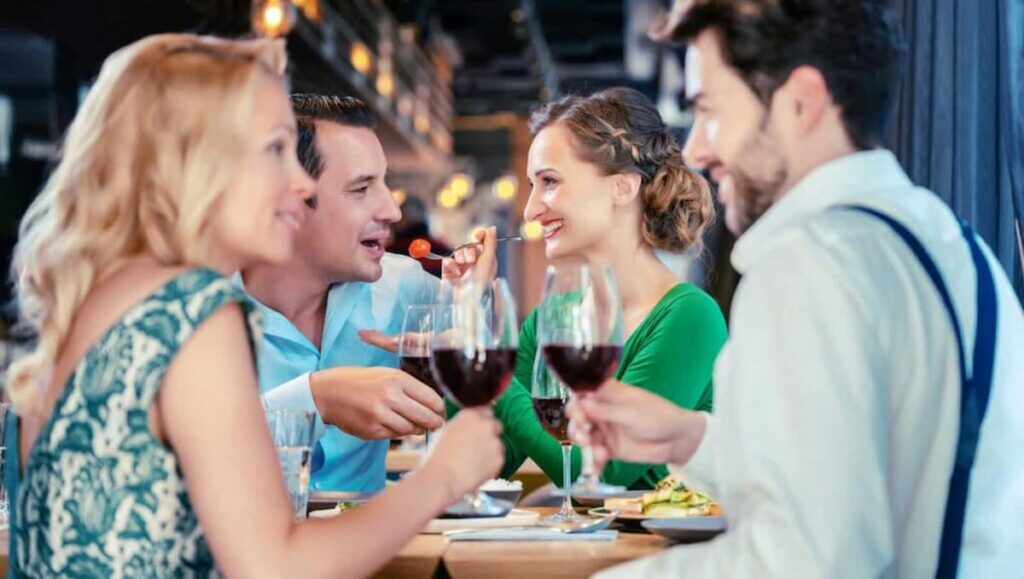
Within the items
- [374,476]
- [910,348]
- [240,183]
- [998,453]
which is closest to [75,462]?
[240,183]

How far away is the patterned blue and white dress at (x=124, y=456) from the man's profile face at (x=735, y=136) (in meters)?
0.68

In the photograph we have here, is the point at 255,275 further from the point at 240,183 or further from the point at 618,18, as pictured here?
the point at 618,18

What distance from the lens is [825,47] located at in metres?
1.69

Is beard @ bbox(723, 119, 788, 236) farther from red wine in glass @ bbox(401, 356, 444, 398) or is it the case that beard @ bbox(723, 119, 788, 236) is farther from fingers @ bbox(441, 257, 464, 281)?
fingers @ bbox(441, 257, 464, 281)

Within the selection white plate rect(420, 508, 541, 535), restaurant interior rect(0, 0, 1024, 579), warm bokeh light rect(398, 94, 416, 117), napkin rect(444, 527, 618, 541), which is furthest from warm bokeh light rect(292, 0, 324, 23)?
napkin rect(444, 527, 618, 541)

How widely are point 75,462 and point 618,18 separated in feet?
43.0

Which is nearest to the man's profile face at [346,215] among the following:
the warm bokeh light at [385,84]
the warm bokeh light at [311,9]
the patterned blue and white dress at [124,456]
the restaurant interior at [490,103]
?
the restaurant interior at [490,103]

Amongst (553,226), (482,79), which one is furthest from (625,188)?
(482,79)

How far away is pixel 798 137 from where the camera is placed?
1722 millimetres

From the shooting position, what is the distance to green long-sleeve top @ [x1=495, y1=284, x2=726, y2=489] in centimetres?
286

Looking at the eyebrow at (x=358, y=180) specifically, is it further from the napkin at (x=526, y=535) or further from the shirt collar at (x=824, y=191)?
the shirt collar at (x=824, y=191)

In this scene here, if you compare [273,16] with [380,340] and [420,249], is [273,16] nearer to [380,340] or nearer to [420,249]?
[420,249]

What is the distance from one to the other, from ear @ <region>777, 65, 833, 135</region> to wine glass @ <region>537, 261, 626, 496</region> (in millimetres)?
412

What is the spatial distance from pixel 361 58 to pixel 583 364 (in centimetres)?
976
